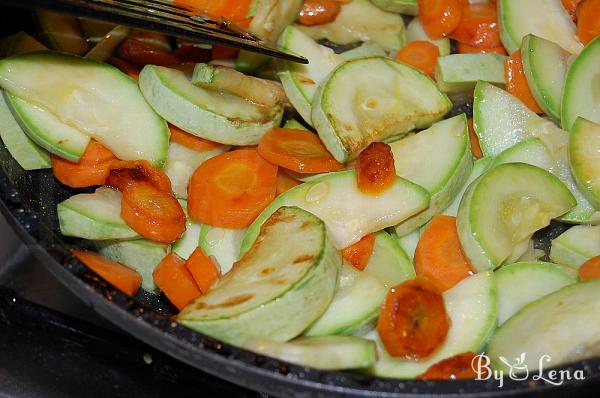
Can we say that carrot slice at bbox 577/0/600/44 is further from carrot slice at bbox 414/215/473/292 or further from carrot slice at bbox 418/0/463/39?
carrot slice at bbox 414/215/473/292

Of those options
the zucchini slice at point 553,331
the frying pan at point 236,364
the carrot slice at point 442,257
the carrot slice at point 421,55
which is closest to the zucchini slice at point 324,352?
the frying pan at point 236,364

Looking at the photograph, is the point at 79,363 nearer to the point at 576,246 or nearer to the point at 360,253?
the point at 360,253

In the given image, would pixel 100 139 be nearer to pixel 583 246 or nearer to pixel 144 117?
pixel 144 117

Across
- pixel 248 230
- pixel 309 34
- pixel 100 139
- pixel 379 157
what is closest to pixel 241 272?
pixel 248 230

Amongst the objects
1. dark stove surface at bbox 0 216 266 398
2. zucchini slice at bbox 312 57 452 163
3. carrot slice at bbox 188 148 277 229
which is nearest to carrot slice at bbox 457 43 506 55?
zucchini slice at bbox 312 57 452 163

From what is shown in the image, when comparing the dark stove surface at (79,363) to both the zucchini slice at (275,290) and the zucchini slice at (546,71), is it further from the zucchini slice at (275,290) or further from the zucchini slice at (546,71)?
the zucchini slice at (546,71)

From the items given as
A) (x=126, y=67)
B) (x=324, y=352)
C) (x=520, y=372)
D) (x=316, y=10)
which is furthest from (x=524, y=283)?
(x=126, y=67)
